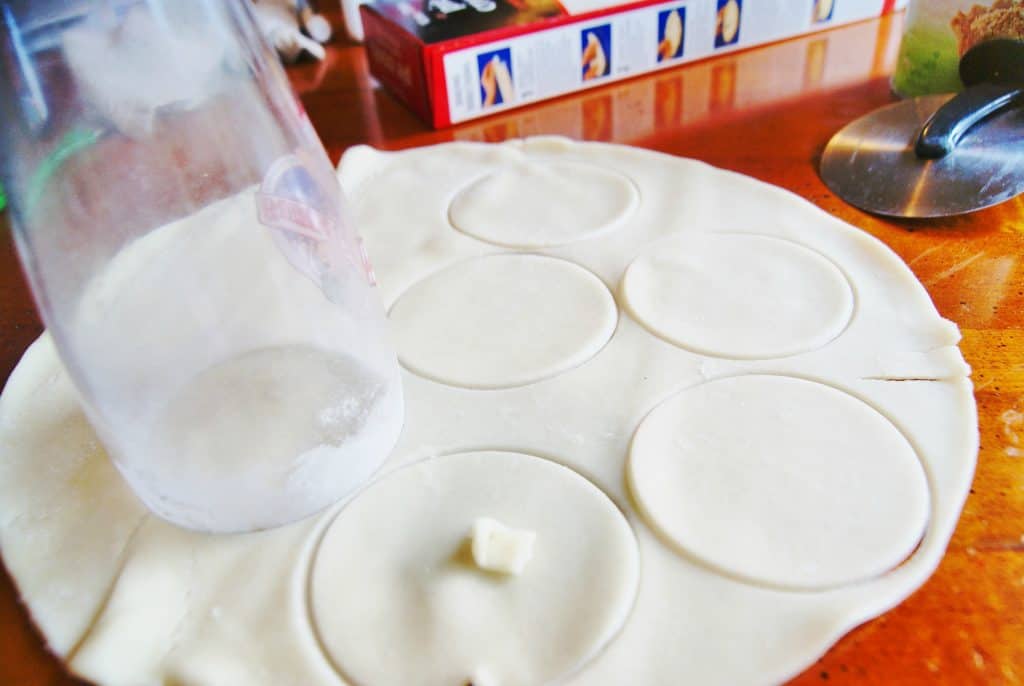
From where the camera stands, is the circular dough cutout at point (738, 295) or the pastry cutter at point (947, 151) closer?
the circular dough cutout at point (738, 295)

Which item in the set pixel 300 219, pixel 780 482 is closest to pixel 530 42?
pixel 300 219

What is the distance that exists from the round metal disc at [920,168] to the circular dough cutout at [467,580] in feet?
1.44

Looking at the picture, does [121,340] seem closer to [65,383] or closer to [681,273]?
[65,383]

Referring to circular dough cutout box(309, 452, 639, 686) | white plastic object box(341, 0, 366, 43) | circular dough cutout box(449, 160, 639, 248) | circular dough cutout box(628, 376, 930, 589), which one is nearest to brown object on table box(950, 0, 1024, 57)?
circular dough cutout box(449, 160, 639, 248)

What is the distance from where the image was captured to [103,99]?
1.53ft

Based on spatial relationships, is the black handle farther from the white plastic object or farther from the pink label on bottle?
the white plastic object

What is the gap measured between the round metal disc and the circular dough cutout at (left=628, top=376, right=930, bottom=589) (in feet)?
0.91

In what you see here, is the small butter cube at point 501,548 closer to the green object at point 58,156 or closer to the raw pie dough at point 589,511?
the raw pie dough at point 589,511

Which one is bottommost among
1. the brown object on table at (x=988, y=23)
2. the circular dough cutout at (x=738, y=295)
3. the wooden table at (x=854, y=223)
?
the wooden table at (x=854, y=223)

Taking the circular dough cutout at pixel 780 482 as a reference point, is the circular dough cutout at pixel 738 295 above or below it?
above

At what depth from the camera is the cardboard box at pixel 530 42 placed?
88 cm

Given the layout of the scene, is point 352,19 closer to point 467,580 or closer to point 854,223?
point 854,223

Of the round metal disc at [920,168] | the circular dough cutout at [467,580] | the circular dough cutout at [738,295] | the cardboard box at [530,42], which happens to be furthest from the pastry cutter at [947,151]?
the circular dough cutout at [467,580]

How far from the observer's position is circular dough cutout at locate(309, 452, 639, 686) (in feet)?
1.31
